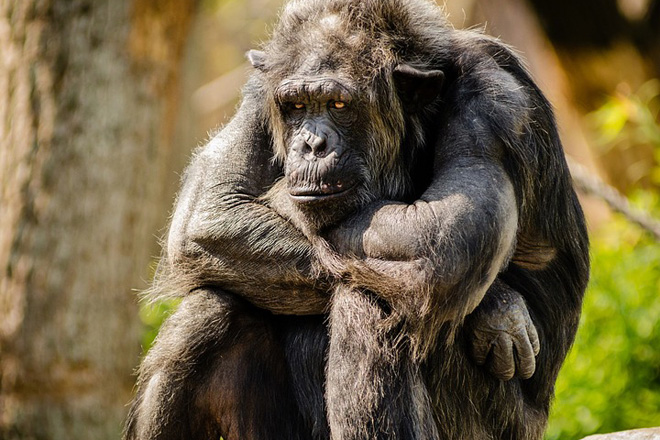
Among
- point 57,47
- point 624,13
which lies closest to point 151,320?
point 57,47

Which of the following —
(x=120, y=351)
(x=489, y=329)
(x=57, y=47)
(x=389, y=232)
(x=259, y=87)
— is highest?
(x=57, y=47)

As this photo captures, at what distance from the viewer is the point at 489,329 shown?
411 cm

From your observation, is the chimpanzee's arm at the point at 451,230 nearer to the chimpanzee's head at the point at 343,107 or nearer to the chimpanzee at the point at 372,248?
the chimpanzee at the point at 372,248

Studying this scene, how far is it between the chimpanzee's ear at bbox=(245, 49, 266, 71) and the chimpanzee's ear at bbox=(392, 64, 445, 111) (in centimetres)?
66

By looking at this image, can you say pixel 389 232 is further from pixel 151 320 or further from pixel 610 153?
pixel 610 153

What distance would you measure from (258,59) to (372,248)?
1.21m

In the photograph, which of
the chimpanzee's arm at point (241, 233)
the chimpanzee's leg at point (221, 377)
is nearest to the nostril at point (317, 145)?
the chimpanzee's arm at point (241, 233)

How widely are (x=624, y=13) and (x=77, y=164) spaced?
685cm

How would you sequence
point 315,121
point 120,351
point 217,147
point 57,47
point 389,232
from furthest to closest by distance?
point 120,351 → point 57,47 → point 217,147 → point 315,121 → point 389,232

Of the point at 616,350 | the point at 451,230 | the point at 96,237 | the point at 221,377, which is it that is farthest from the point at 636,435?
the point at 96,237

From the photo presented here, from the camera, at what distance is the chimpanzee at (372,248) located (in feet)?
12.7

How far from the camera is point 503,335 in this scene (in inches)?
161

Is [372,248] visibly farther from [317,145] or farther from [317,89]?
[317,89]

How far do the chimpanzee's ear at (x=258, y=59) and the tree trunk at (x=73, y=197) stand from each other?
303 cm
